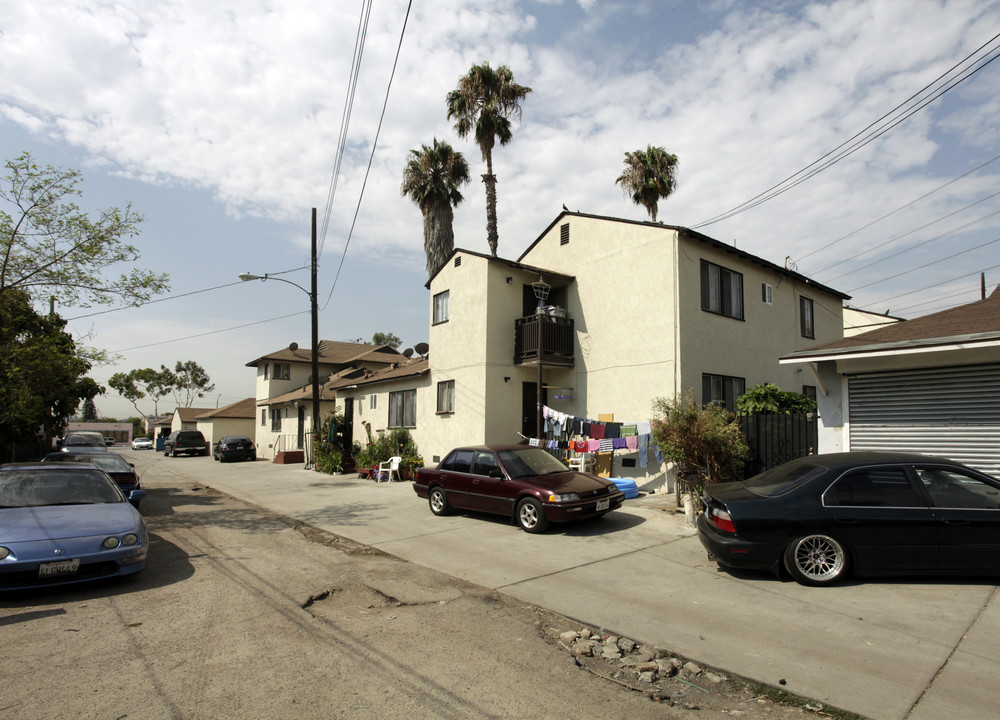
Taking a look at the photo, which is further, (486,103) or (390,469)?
(486,103)

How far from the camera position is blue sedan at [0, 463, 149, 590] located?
5793 millimetres

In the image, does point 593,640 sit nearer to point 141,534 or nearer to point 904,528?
point 904,528

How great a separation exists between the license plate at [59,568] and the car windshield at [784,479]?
7.57 meters

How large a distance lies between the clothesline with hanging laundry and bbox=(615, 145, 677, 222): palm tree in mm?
12851

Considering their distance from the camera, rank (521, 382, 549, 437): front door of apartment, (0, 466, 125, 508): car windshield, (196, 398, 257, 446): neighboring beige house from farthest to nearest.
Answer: (196, 398, 257, 446): neighboring beige house, (521, 382, 549, 437): front door of apartment, (0, 466, 125, 508): car windshield

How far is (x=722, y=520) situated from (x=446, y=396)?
39.9 ft

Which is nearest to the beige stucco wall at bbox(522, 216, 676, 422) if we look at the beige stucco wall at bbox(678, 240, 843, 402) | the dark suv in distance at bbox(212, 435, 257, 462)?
the beige stucco wall at bbox(678, 240, 843, 402)

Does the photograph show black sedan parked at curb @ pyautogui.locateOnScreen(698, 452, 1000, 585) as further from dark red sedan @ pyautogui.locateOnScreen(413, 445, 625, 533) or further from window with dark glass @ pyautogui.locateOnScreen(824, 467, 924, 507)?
dark red sedan @ pyautogui.locateOnScreen(413, 445, 625, 533)

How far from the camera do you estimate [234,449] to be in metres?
31.8

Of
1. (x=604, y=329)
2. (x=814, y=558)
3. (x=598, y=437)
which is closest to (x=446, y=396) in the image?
(x=604, y=329)

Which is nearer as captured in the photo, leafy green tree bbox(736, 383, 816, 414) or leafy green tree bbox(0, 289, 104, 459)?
leafy green tree bbox(0, 289, 104, 459)

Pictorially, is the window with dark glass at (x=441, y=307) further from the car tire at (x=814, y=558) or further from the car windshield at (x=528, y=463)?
the car tire at (x=814, y=558)

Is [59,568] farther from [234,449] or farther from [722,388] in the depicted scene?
[234,449]

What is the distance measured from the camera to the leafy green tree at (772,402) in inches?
472
